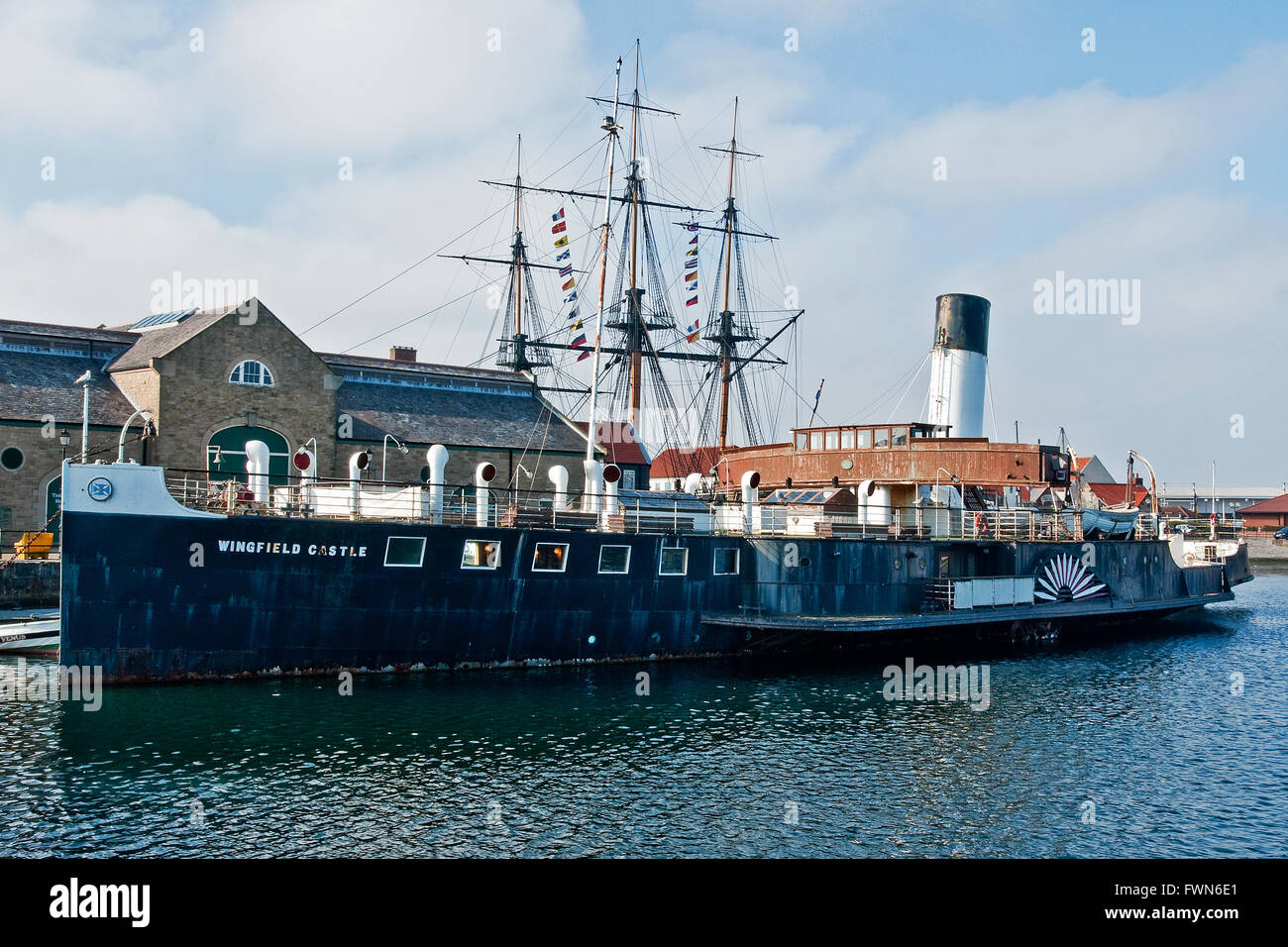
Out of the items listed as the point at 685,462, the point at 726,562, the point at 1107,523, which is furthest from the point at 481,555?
the point at 685,462

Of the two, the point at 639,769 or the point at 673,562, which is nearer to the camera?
the point at 639,769

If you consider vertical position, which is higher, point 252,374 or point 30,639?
point 252,374

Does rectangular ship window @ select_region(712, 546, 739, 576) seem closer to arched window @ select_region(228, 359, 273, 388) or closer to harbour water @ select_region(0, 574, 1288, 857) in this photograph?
harbour water @ select_region(0, 574, 1288, 857)

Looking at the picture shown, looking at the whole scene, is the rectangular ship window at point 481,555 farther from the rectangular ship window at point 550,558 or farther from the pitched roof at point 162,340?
the pitched roof at point 162,340

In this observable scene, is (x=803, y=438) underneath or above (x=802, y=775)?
above

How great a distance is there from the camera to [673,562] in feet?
111

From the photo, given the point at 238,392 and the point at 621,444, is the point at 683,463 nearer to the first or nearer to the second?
the point at 621,444

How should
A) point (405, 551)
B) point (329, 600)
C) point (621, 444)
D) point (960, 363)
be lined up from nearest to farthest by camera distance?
point (329, 600) → point (405, 551) → point (960, 363) → point (621, 444)

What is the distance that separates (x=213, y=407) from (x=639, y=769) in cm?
2989

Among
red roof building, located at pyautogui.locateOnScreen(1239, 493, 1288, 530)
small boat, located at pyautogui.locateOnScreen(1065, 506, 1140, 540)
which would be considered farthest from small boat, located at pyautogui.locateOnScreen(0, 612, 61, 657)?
red roof building, located at pyautogui.locateOnScreen(1239, 493, 1288, 530)

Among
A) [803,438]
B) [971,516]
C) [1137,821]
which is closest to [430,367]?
[803,438]

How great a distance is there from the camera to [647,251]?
62344 mm
